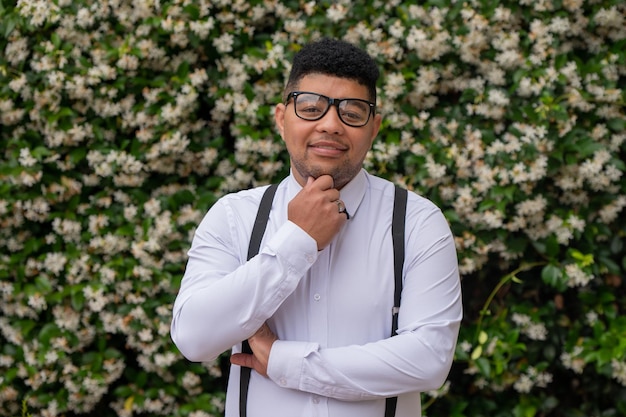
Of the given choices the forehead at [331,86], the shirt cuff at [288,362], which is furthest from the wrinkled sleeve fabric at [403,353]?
the forehead at [331,86]

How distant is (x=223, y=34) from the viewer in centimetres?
326

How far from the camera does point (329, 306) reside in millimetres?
1726

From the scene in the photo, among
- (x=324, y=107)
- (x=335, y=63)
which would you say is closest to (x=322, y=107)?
(x=324, y=107)

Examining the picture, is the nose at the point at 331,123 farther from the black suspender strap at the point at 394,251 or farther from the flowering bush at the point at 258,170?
the flowering bush at the point at 258,170

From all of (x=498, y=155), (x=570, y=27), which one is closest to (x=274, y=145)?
(x=498, y=155)

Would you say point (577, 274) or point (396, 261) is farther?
point (577, 274)

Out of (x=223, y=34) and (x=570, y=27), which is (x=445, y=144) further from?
(x=223, y=34)

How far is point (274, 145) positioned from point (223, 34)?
56 cm

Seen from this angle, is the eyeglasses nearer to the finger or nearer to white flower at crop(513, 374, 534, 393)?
the finger

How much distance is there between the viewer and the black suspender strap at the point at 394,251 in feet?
5.72

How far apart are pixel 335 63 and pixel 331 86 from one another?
6 cm

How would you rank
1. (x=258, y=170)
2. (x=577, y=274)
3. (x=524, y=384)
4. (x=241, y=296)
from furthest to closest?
(x=258, y=170) < (x=524, y=384) < (x=577, y=274) < (x=241, y=296)

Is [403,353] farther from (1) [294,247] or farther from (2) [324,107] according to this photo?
(2) [324,107]

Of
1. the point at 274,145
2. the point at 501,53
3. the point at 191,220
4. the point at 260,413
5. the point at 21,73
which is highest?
the point at 501,53
